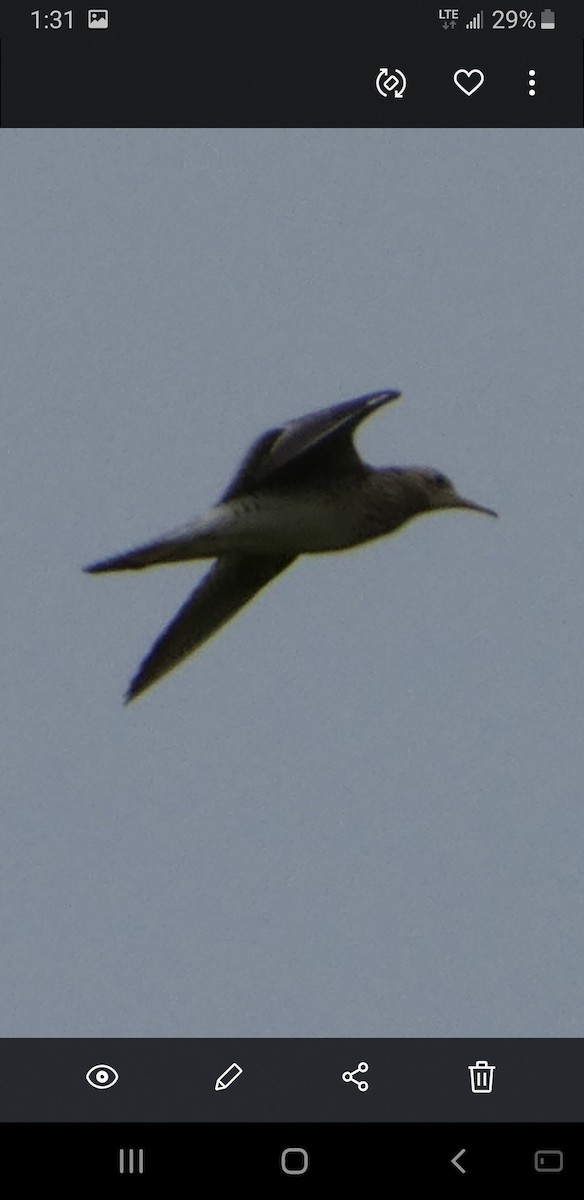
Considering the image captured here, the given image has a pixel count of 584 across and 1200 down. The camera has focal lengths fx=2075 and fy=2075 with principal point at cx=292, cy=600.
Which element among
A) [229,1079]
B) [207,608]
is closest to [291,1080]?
[229,1079]

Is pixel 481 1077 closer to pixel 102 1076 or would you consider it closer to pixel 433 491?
pixel 102 1076

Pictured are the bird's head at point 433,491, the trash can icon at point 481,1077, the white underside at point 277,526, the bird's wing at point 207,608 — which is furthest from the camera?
the bird's head at point 433,491

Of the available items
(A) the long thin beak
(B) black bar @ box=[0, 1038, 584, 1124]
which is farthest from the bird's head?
(B) black bar @ box=[0, 1038, 584, 1124]

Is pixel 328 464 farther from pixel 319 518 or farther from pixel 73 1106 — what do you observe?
pixel 73 1106

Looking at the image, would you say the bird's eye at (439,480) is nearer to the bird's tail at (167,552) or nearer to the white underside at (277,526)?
the white underside at (277,526)
